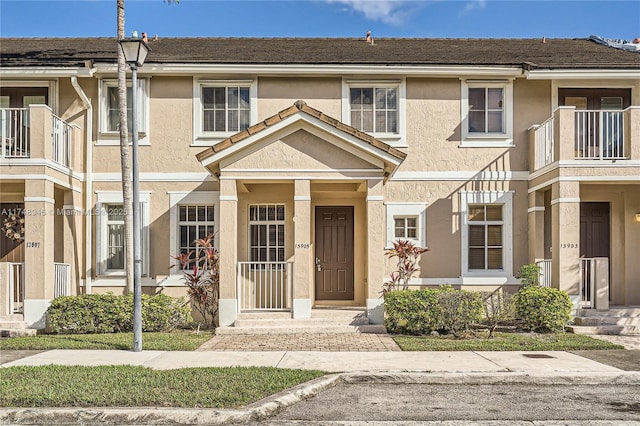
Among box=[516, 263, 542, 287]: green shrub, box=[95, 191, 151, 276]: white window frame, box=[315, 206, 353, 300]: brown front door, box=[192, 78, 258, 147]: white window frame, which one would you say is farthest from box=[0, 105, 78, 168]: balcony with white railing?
box=[516, 263, 542, 287]: green shrub

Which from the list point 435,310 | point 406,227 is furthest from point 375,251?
point 406,227

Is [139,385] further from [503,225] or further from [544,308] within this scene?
[503,225]

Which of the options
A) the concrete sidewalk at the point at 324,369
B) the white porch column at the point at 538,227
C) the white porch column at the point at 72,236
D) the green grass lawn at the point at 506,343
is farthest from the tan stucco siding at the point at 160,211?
the white porch column at the point at 538,227

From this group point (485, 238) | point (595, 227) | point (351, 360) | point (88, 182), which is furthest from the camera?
point (595, 227)

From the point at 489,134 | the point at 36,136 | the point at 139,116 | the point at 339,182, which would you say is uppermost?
the point at 139,116

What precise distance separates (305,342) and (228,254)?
2.78 metres

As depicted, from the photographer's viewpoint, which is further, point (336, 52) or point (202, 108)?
point (336, 52)

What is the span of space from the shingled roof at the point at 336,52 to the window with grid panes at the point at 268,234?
3.67m

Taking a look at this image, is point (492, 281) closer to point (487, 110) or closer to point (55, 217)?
point (487, 110)

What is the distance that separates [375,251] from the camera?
41.7ft

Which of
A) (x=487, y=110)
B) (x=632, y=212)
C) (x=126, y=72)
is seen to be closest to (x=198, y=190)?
(x=126, y=72)

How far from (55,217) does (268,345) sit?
22.0ft

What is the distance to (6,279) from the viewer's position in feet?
40.9

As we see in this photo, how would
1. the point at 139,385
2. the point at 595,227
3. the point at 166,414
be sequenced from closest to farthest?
the point at 166,414 → the point at 139,385 → the point at 595,227
